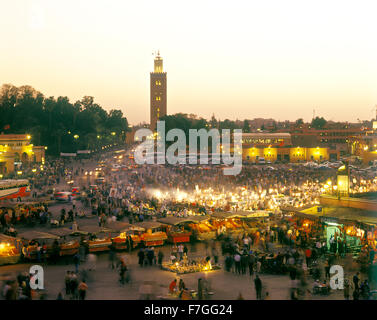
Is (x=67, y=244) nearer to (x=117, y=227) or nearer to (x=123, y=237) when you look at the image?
(x=123, y=237)

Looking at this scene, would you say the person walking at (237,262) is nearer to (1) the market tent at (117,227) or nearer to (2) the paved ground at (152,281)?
(2) the paved ground at (152,281)

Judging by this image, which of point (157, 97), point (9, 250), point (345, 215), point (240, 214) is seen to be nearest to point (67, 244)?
point (9, 250)

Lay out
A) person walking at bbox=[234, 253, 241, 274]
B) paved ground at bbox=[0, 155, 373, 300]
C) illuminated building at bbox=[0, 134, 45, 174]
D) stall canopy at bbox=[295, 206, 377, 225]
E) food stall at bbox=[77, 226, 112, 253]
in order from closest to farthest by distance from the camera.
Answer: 1. paved ground at bbox=[0, 155, 373, 300]
2. person walking at bbox=[234, 253, 241, 274]
3. stall canopy at bbox=[295, 206, 377, 225]
4. food stall at bbox=[77, 226, 112, 253]
5. illuminated building at bbox=[0, 134, 45, 174]

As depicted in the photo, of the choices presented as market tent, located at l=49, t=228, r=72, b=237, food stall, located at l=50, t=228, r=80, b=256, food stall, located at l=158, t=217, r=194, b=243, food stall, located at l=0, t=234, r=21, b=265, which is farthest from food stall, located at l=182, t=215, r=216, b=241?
food stall, located at l=0, t=234, r=21, b=265

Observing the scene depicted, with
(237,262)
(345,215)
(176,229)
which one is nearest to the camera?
(237,262)

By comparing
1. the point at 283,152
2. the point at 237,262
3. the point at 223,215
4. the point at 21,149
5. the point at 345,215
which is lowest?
the point at 237,262

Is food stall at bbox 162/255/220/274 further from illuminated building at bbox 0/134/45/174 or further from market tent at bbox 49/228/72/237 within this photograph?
illuminated building at bbox 0/134/45/174
